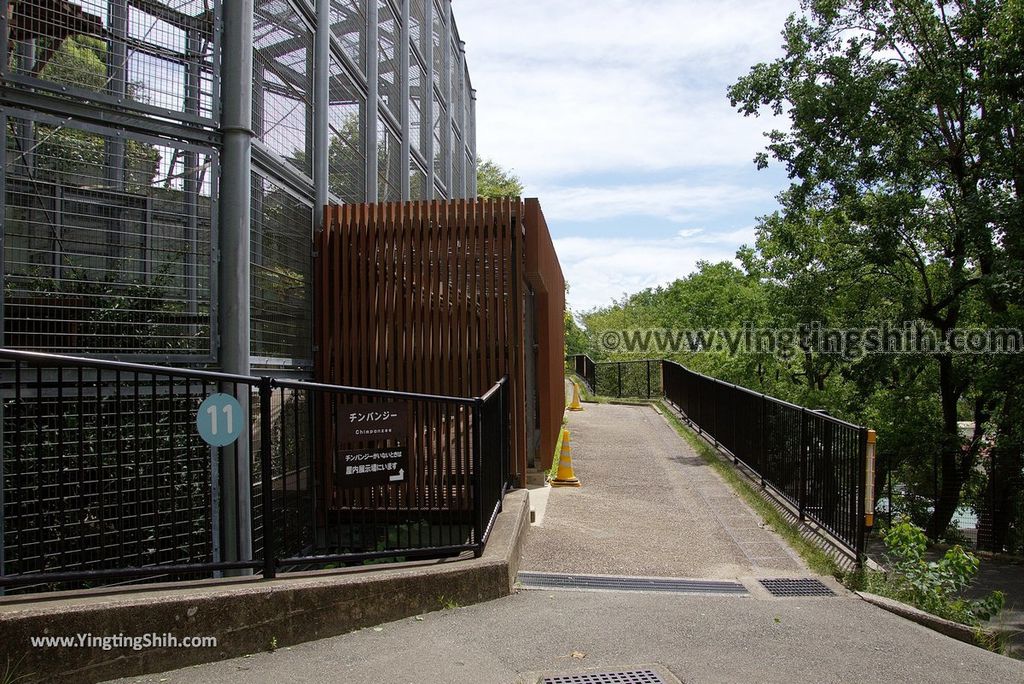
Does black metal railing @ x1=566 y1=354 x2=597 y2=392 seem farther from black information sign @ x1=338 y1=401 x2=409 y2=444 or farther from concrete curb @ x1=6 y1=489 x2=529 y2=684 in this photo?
concrete curb @ x1=6 y1=489 x2=529 y2=684

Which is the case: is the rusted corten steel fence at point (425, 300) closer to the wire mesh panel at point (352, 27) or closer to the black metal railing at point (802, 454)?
the wire mesh panel at point (352, 27)

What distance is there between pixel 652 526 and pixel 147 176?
6105mm

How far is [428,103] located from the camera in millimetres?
15195

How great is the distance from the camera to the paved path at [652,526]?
690 centimetres

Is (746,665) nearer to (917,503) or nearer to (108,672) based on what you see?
(108,672)

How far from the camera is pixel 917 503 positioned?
66.2 feet

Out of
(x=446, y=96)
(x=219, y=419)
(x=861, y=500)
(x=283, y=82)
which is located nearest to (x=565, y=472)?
(x=861, y=500)

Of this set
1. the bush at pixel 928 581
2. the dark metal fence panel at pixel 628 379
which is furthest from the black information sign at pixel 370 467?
the dark metal fence panel at pixel 628 379

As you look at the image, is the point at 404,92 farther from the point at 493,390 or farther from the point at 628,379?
the point at 628,379

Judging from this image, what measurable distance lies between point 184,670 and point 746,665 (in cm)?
297

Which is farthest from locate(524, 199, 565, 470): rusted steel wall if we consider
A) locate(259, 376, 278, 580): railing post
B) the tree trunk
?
the tree trunk

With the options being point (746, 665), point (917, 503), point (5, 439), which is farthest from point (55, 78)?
point (917, 503)

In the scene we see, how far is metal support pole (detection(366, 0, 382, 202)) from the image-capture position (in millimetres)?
10328

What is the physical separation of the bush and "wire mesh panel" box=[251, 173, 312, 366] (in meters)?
5.79
